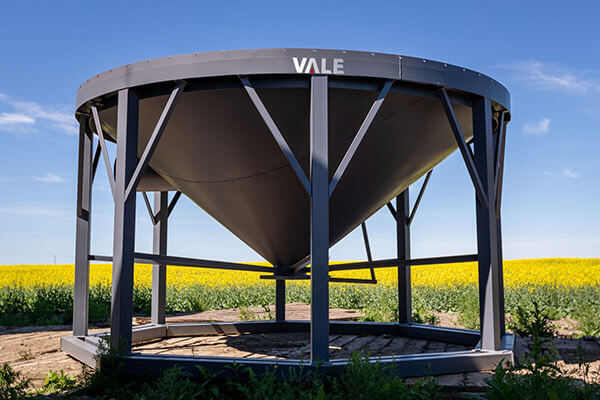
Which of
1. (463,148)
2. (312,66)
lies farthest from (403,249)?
(312,66)

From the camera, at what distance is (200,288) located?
18828mm

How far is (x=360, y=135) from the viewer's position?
6.02 meters

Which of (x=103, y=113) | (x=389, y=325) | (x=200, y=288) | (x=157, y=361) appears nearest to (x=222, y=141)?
(x=103, y=113)

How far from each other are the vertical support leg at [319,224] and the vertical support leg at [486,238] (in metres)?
2.09

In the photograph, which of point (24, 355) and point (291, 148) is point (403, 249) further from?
point (24, 355)

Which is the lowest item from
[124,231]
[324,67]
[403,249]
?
[403,249]

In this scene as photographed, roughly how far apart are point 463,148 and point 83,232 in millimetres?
5475

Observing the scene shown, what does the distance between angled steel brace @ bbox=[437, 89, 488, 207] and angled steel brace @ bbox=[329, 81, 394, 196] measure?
79cm

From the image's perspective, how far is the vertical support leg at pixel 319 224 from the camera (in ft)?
19.0

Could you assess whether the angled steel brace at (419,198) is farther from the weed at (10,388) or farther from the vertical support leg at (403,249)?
the weed at (10,388)

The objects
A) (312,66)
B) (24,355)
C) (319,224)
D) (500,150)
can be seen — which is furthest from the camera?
(500,150)

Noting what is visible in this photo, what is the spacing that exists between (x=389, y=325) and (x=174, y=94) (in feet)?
19.6

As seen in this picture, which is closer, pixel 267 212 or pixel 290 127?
pixel 290 127

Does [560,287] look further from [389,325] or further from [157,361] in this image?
[157,361]
